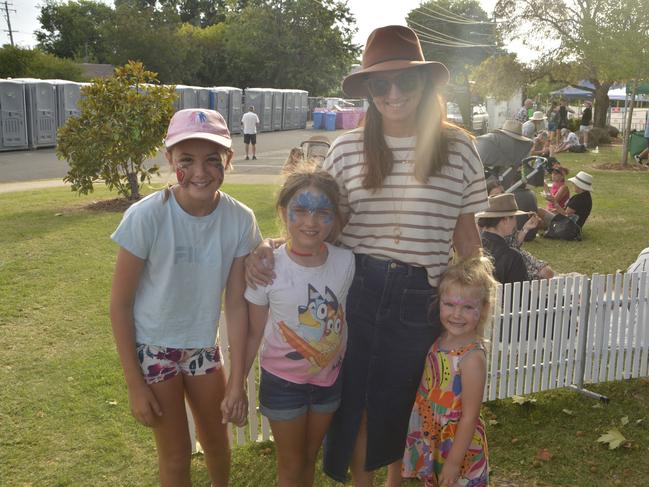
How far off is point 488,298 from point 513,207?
2911mm

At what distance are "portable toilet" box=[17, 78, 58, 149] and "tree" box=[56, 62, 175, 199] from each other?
11389 mm

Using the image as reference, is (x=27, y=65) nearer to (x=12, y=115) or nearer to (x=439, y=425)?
(x=12, y=115)

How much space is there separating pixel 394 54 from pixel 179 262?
1188 millimetres

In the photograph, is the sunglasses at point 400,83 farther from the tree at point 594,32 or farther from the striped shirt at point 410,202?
the tree at point 594,32

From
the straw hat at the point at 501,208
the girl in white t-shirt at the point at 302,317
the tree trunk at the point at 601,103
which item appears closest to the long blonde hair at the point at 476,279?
the girl in white t-shirt at the point at 302,317

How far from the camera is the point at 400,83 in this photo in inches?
106

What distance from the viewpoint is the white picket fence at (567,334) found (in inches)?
185

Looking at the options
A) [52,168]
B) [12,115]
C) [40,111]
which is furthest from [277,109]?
[52,168]

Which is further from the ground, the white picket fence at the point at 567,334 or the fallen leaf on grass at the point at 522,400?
the white picket fence at the point at 567,334

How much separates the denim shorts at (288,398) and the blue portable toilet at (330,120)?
3545 centimetres

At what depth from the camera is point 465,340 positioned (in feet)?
9.50

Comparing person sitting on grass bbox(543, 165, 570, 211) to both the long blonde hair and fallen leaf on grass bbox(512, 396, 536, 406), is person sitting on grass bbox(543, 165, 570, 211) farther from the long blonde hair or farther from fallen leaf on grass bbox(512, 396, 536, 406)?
the long blonde hair

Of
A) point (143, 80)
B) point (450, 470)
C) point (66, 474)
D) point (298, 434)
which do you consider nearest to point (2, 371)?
point (66, 474)

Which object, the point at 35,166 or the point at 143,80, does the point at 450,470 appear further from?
the point at 35,166
